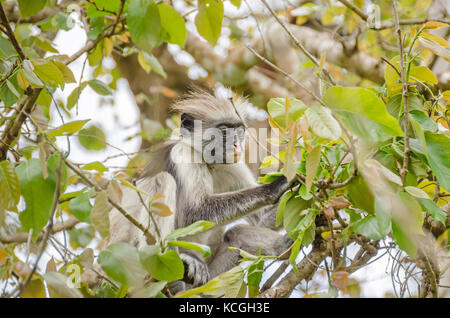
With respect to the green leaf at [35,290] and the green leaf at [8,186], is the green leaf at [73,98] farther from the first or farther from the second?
the green leaf at [8,186]

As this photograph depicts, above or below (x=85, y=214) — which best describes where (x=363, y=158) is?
above

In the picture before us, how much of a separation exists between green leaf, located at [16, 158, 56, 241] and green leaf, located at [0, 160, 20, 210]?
2 centimetres

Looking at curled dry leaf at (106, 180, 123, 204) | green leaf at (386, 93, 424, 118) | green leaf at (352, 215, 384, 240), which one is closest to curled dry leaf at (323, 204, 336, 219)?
green leaf at (352, 215, 384, 240)

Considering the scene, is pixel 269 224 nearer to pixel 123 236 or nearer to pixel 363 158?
pixel 123 236

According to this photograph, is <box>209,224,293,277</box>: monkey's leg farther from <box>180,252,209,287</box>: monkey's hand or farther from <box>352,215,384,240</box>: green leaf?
<box>352,215,384,240</box>: green leaf

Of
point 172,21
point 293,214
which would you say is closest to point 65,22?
point 172,21

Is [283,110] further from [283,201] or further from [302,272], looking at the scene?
[302,272]

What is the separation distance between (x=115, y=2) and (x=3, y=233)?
1.90 metres

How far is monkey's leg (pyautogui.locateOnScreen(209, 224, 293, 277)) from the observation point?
331 centimetres

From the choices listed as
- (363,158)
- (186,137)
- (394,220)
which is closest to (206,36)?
(363,158)

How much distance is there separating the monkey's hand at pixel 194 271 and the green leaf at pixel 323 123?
73.7 inches

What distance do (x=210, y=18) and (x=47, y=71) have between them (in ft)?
2.43

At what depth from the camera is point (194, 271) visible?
3.04 m

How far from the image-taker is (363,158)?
4.85 feet
